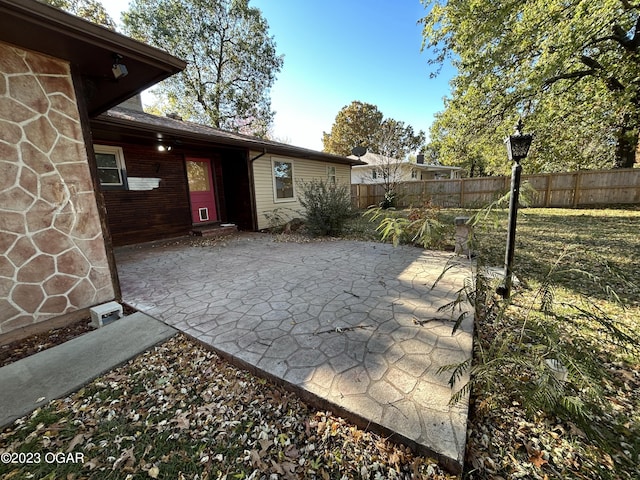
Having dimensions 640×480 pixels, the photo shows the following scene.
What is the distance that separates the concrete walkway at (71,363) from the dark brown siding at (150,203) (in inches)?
174

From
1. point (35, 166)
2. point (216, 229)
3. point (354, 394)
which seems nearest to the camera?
point (354, 394)

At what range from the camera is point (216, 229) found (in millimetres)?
7477

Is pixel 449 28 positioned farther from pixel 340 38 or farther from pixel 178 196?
pixel 178 196

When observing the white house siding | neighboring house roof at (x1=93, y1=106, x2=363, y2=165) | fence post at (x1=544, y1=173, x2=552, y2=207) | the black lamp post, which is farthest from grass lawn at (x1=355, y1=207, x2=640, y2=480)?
fence post at (x1=544, y1=173, x2=552, y2=207)

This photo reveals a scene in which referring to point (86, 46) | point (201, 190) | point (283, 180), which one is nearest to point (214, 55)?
point (283, 180)

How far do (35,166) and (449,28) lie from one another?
1127 centimetres

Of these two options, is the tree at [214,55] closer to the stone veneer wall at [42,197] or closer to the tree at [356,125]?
the tree at [356,125]

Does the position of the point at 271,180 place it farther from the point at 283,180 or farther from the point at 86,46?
the point at 86,46

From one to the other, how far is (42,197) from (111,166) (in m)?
4.15

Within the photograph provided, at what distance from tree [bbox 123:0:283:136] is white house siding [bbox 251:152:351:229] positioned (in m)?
8.88

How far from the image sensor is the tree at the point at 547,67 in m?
6.38

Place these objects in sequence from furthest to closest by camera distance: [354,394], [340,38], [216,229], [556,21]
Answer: [340,38] → [216,229] → [556,21] → [354,394]

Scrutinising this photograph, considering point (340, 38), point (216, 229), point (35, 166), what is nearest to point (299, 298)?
point (35, 166)

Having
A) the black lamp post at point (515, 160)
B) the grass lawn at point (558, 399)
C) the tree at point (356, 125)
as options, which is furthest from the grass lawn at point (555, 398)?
the tree at point (356, 125)
